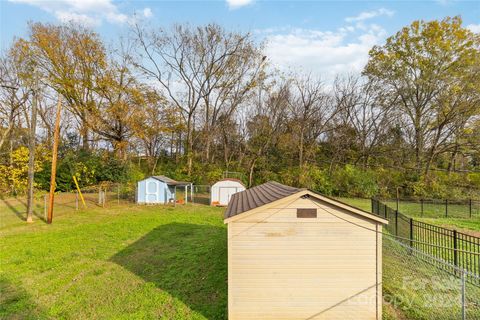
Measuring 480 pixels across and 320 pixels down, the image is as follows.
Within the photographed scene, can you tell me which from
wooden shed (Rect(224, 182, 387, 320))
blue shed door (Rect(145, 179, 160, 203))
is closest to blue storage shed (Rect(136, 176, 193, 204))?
blue shed door (Rect(145, 179, 160, 203))

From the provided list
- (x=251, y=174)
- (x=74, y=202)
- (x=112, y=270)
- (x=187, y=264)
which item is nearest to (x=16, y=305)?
(x=112, y=270)

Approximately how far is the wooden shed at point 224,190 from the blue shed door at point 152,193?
400cm

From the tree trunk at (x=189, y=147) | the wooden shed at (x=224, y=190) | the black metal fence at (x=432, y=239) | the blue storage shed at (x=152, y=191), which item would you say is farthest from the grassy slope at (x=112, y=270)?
the tree trunk at (x=189, y=147)

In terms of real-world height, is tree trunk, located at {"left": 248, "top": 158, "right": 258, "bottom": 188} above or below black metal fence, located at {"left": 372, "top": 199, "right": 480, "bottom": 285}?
above

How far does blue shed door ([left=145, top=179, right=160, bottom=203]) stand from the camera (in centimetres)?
1966

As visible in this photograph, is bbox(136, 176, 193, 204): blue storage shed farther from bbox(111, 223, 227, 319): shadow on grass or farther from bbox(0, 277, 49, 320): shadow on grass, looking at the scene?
bbox(0, 277, 49, 320): shadow on grass

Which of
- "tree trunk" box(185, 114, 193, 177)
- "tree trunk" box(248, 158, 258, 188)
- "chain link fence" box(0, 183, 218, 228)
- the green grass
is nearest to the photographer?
the green grass

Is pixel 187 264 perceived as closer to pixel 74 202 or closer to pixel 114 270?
pixel 114 270

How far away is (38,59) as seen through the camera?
25.2 meters

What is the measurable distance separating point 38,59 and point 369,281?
1237 inches

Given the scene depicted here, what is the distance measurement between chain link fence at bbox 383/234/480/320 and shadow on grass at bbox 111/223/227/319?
12.3 feet

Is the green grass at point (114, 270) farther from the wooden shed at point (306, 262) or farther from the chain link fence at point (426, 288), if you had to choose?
the wooden shed at point (306, 262)

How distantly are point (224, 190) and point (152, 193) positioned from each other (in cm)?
523

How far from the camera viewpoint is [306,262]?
16.6 ft
